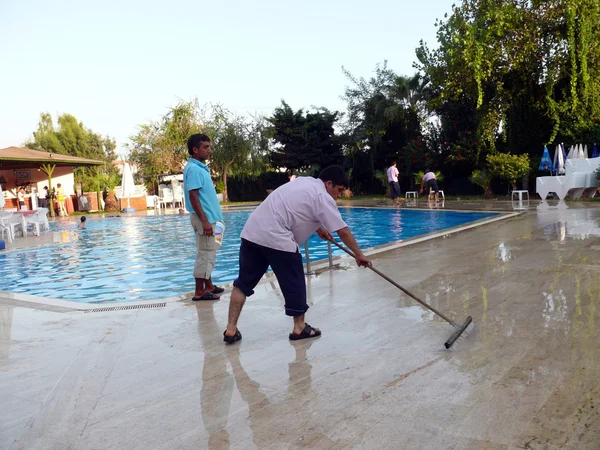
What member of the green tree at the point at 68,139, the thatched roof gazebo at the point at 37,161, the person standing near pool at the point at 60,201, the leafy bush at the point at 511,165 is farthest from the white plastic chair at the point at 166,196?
the green tree at the point at 68,139

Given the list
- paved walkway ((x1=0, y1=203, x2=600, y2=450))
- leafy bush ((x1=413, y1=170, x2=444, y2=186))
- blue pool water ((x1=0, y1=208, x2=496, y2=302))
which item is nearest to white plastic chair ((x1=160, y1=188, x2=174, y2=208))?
blue pool water ((x1=0, y1=208, x2=496, y2=302))

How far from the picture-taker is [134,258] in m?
11.2

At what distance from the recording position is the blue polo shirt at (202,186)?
569 cm

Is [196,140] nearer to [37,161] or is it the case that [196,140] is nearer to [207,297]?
[207,297]

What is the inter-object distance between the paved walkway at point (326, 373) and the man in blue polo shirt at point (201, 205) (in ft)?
1.29

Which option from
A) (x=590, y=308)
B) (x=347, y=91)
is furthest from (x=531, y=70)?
(x=590, y=308)

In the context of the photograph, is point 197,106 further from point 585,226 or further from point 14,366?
point 14,366

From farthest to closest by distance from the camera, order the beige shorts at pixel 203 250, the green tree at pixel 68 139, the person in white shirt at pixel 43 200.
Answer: the green tree at pixel 68 139 < the person in white shirt at pixel 43 200 < the beige shorts at pixel 203 250

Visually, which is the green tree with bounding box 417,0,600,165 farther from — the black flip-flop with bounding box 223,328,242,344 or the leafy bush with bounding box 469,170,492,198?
the black flip-flop with bounding box 223,328,242,344

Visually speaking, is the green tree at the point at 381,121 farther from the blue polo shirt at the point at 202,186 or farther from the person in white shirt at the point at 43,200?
the blue polo shirt at the point at 202,186

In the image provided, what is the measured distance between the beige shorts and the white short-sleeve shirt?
1647mm

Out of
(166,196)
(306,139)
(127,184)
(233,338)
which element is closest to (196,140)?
(233,338)

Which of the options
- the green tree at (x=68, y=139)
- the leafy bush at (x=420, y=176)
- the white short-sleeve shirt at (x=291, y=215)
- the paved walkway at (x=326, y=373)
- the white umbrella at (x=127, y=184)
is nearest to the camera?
the paved walkway at (x=326, y=373)

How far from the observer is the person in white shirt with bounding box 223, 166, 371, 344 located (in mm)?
4121
